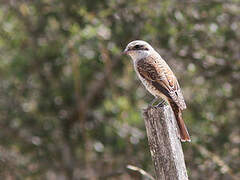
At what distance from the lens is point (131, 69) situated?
6.57 meters

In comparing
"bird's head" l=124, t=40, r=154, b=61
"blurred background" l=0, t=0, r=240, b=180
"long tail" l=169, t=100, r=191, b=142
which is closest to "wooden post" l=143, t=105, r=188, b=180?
"long tail" l=169, t=100, r=191, b=142

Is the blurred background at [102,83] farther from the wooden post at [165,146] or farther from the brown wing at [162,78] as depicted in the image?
the wooden post at [165,146]

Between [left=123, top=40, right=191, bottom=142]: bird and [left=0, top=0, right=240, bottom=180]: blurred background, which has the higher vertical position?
[left=0, top=0, right=240, bottom=180]: blurred background

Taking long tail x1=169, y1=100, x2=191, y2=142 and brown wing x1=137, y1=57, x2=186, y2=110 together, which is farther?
brown wing x1=137, y1=57, x2=186, y2=110

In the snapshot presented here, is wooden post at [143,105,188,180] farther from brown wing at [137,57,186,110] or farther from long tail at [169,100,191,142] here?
brown wing at [137,57,186,110]

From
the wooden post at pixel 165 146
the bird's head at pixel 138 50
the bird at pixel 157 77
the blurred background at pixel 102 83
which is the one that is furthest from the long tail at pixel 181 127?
the blurred background at pixel 102 83

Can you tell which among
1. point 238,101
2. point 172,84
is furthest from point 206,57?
point 172,84

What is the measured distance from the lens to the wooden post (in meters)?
3.06

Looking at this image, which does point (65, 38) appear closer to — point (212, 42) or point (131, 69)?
point (131, 69)

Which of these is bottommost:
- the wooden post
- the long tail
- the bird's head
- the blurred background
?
the wooden post

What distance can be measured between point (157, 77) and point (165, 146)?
57.9 inches

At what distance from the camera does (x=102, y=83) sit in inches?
284

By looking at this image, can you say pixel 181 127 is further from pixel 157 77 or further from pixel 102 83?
pixel 102 83

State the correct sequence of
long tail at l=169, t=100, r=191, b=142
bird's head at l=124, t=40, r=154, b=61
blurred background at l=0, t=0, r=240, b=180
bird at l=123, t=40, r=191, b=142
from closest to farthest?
long tail at l=169, t=100, r=191, b=142 → bird at l=123, t=40, r=191, b=142 → bird's head at l=124, t=40, r=154, b=61 → blurred background at l=0, t=0, r=240, b=180
